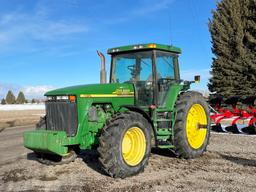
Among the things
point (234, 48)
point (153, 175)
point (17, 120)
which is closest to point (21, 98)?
point (17, 120)

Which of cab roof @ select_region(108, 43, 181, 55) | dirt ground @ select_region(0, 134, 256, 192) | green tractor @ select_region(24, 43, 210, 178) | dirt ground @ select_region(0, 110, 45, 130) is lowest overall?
dirt ground @ select_region(0, 134, 256, 192)

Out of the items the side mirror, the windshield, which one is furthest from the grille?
the side mirror

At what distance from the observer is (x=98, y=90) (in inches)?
302

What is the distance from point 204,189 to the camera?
19.8ft

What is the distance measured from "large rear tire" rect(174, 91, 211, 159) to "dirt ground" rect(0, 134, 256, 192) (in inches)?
9.9

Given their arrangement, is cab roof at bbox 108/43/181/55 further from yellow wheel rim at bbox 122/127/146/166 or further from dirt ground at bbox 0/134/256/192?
dirt ground at bbox 0/134/256/192

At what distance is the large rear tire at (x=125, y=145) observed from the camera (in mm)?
6680

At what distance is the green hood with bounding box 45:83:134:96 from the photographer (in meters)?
7.47

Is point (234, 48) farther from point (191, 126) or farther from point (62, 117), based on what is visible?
point (62, 117)

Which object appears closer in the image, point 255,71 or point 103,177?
point 103,177

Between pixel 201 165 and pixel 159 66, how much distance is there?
8.00ft

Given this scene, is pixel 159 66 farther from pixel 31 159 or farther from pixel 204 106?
pixel 31 159

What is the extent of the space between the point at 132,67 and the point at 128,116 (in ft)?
6.65

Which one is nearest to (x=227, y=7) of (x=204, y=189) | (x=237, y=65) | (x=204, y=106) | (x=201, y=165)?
(x=237, y=65)
